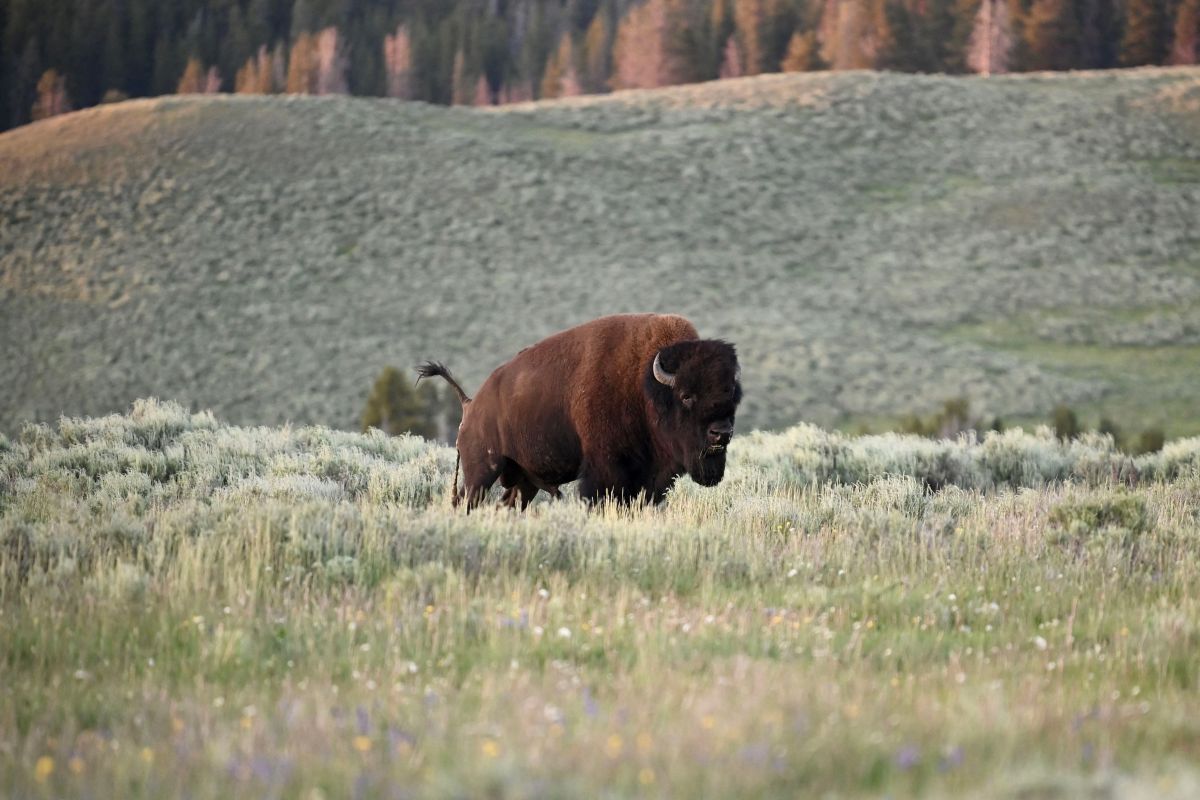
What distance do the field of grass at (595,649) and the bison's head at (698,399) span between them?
44cm

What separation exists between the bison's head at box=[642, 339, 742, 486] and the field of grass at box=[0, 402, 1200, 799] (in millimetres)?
439

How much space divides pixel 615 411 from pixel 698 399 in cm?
69

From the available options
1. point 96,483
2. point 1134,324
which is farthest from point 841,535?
point 1134,324

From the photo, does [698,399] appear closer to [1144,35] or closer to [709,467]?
[709,467]

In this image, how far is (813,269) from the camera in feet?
146

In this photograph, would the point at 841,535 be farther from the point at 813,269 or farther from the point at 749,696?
the point at 813,269

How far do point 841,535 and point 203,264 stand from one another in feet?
140

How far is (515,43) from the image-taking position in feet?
366

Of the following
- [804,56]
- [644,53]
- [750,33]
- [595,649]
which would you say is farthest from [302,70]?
[595,649]

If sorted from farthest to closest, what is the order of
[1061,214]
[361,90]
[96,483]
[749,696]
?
[361,90] → [1061,214] → [96,483] → [749,696]

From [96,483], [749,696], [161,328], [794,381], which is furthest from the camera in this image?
[161,328]

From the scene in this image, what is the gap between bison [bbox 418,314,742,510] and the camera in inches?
302

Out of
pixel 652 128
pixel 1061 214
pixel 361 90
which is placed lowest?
pixel 1061 214

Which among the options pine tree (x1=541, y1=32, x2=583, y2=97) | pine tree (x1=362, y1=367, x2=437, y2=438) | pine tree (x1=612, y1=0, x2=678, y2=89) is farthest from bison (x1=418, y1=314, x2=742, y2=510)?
pine tree (x1=541, y1=32, x2=583, y2=97)
